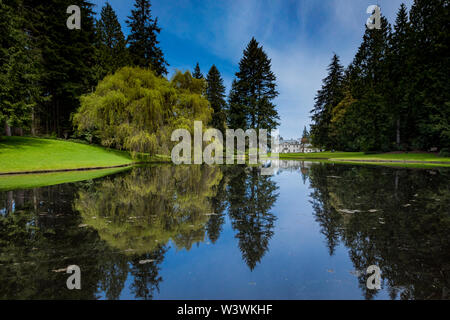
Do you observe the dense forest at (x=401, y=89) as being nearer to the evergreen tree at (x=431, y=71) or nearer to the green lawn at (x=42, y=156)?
the evergreen tree at (x=431, y=71)

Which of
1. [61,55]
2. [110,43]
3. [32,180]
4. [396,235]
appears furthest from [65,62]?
[396,235]

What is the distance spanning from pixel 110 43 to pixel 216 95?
1959cm

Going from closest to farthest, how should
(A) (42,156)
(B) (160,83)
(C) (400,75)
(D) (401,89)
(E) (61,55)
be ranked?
(A) (42,156) < (B) (160,83) < (E) (61,55) < (D) (401,89) < (C) (400,75)

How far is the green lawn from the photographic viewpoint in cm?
1168

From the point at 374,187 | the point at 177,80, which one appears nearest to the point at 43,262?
the point at 374,187

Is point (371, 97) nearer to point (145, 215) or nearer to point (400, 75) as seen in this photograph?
point (400, 75)

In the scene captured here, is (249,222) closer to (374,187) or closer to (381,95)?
(374,187)

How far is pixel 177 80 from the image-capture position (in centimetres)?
1970

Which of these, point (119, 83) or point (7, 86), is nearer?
point (7, 86)

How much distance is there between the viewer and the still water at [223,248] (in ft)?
6.74

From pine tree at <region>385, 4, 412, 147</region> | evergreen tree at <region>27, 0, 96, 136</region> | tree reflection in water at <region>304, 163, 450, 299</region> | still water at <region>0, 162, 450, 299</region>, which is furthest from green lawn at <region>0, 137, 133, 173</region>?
pine tree at <region>385, 4, 412, 147</region>

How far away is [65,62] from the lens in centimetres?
2317

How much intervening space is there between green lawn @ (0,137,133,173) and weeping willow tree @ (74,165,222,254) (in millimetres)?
7612

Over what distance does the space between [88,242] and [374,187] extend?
27.2 feet
